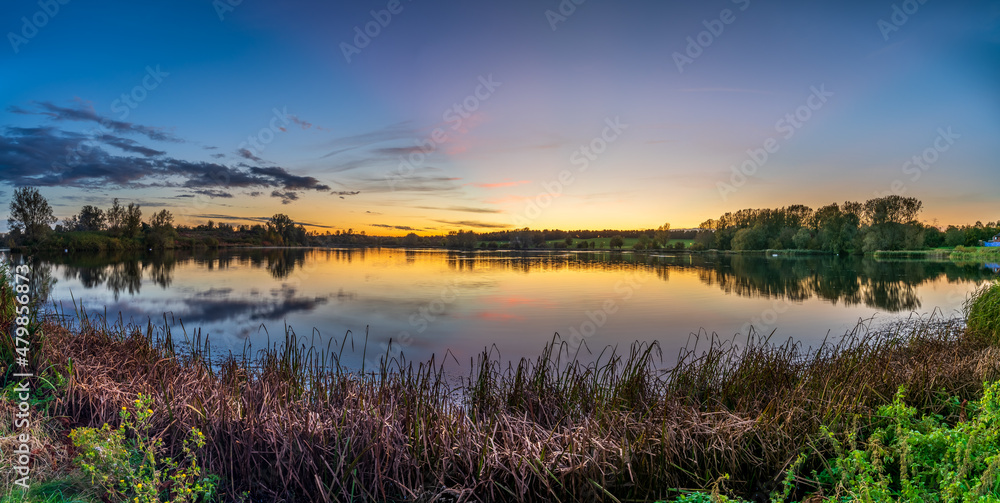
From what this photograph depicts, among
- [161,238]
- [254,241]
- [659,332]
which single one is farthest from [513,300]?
[254,241]

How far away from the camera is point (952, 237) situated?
82.8 meters

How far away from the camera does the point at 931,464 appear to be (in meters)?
3.84

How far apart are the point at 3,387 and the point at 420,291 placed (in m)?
17.3

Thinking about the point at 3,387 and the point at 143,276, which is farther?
the point at 143,276

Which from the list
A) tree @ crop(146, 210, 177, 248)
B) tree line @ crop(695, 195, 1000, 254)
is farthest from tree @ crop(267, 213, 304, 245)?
tree line @ crop(695, 195, 1000, 254)

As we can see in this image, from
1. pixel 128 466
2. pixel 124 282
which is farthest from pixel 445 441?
pixel 124 282

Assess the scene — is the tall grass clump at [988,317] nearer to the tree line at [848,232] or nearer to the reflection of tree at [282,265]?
the reflection of tree at [282,265]

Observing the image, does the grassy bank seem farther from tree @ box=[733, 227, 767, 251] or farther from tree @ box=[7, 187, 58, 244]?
tree @ box=[733, 227, 767, 251]

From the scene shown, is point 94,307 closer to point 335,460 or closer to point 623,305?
point 335,460

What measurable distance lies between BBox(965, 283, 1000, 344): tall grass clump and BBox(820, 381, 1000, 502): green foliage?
7935mm

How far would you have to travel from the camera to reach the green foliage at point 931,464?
3.11 m

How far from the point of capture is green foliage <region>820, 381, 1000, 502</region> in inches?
122

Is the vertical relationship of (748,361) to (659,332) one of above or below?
above

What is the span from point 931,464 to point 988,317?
988cm
